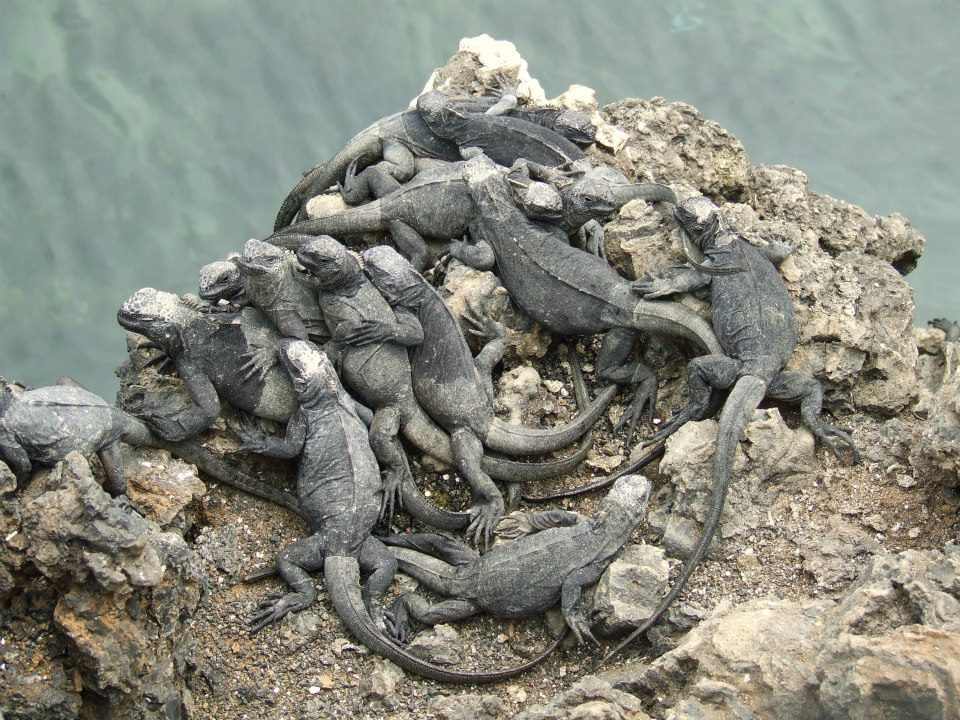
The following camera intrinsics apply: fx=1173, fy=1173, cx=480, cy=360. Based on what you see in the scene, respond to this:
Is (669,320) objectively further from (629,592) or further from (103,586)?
(103,586)

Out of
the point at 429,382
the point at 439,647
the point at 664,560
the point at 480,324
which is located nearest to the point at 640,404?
the point at 480,324

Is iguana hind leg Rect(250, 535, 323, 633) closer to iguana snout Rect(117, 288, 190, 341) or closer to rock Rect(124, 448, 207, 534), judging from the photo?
rock Rect(124, 448, 207, 534)

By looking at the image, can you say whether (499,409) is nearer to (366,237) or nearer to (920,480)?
(366,237)

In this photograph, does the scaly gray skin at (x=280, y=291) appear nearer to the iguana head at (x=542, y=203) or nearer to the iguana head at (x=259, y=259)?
the iguana head at (x=259, y=259)

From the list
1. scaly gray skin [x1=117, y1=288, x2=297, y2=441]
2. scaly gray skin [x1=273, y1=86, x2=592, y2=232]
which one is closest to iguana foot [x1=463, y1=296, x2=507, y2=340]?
scaly gray skin [x1=117, y1=288, x2=297, y2=441]

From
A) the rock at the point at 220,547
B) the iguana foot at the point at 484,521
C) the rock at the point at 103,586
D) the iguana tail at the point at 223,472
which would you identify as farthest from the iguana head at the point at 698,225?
the rock at the point at 103,586
